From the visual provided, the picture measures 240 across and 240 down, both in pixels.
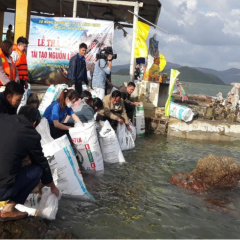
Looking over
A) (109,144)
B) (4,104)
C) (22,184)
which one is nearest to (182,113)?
(109,144)

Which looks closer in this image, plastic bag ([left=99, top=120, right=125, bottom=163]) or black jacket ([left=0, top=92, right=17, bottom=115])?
black jacket ([left=0, top=92, right=17, bottom=115])

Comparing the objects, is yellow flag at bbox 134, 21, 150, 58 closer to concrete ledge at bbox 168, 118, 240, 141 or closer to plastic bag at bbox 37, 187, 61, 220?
concrete ledge at bbox 168, 118, 240, 141

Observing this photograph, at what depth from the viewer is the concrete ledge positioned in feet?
29.3

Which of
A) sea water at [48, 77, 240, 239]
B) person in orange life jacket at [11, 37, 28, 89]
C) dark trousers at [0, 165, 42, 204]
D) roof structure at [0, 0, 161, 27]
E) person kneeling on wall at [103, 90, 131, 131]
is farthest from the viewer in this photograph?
roof structure at [0, 0, 161, 27]

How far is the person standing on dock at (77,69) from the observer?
6.73m

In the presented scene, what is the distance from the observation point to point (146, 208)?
398 cm

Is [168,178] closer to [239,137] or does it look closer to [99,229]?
[99,229]

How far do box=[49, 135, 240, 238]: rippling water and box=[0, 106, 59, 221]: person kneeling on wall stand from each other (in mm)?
657

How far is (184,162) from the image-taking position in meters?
6.45

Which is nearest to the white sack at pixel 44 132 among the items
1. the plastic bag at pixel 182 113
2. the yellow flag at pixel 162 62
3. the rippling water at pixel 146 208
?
the rippling water at pixel 146 208

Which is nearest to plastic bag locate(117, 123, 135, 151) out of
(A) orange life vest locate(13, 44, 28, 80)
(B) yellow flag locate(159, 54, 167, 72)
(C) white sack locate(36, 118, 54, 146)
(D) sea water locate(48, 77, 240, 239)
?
(D) sea water locate(48, 77, 240, 239)

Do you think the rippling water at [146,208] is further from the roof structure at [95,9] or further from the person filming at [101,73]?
the roof structure at [95,9]

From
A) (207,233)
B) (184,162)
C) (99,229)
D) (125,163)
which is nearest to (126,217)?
(99,229)

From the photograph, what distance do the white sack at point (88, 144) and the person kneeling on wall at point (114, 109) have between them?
1.68m
